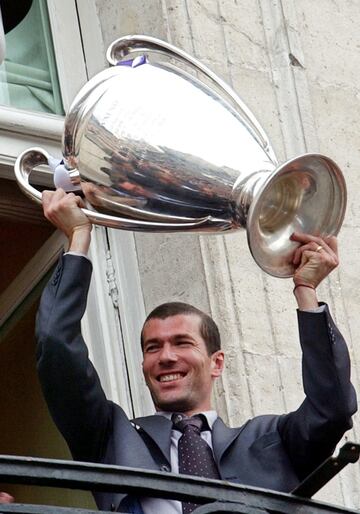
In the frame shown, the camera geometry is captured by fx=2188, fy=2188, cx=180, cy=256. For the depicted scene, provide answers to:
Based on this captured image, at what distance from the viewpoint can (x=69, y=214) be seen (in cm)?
452

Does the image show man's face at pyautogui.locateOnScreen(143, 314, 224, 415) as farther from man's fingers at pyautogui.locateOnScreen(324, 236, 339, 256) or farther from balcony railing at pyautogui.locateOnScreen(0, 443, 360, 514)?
balcony railing at pyautogui.locateOnScreen(0, 443, 360, 514)

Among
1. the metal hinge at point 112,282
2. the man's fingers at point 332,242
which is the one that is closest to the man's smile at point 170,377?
the man's fingers at point 332,242

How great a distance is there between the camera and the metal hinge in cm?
572

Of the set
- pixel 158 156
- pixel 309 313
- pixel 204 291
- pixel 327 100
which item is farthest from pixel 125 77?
pixel 327 100

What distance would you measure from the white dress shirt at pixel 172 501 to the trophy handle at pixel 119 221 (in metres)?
0.45

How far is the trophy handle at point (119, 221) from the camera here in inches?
168

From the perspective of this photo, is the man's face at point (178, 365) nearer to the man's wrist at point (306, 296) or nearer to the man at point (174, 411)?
the man at point (174, 411)

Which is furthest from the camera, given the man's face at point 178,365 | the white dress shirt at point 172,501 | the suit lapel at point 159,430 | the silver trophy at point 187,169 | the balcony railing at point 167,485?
the man's face at point 178,365

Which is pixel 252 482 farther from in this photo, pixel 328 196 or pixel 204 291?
pixel 204 291

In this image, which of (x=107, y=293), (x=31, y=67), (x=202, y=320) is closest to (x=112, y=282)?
(x=107, y=293)

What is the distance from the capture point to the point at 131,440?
4465 millimetres

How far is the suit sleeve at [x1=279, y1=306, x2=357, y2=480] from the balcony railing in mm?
667

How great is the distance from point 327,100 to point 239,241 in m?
0.63

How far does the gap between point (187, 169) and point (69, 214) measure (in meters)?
0.35
